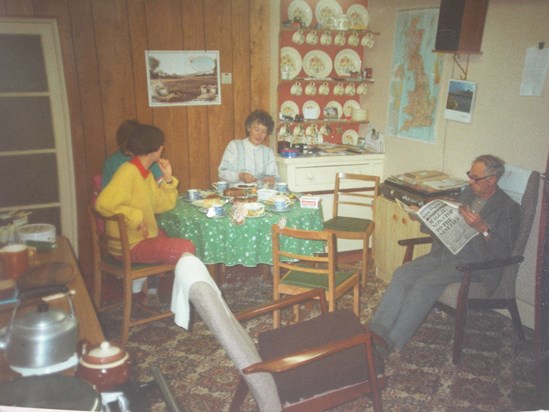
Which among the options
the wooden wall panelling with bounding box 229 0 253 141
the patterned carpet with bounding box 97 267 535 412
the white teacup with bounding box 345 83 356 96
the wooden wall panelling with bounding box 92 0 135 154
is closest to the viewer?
the patterned carpet with bounding box 97 267 535 412

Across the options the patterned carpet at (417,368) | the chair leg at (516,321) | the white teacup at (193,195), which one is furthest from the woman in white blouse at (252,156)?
the chair leg at (516,321)

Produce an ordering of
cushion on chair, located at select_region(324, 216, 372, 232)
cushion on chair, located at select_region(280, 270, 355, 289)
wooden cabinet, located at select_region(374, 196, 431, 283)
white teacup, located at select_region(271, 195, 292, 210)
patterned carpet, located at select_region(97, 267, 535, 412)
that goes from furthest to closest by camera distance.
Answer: cushion on chair, located at select_region(324, 216, 372, 232)
wooden cabinet, located at select_region(374, 196, 431, 283)
white teacup, located at select_region(271, 195, 292, 210)
cushion on chair, located at select_region(280, 270, 355, 289)
patterned carpet, located at select_region(97, 267, 535, 412)

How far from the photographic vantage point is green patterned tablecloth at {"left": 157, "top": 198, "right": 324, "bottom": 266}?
2.68m

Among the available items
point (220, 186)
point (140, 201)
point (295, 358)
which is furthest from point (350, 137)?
point (295, 358)

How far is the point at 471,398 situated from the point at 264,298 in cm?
148

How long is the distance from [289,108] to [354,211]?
105 cm

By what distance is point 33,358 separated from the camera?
1.15 metres

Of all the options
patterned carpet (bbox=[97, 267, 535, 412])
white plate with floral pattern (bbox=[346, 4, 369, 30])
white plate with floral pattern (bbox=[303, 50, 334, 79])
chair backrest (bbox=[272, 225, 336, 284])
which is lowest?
patterned carpet (bbox=[97, 267, 535, 412])

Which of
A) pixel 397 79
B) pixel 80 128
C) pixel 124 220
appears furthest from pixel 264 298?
pixel 397 79

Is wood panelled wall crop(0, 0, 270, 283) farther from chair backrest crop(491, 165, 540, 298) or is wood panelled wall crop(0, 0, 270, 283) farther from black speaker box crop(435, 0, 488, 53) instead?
chair backrest crop(491, 165, 540, 298)

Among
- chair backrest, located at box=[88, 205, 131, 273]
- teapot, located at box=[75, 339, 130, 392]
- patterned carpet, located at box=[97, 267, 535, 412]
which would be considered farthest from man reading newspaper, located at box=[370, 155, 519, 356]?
teapot, located at box=[75, 339, 130, 392]

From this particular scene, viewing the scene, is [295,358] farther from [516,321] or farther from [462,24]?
[462,24]

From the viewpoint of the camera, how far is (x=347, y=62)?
421cm

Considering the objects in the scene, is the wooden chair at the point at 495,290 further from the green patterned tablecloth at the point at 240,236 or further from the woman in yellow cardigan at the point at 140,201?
the woman in yellow cardigan at the point at 140,201
